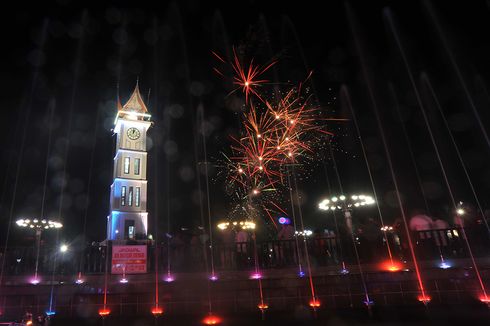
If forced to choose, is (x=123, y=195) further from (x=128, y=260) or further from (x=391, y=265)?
(x=391, y=265)

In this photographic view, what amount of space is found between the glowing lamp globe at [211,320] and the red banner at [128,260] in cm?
245

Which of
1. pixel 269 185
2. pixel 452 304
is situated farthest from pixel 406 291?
pixel 269 185

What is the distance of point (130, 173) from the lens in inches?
1468

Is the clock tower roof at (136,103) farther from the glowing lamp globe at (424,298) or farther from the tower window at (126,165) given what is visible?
the glowing lamp globe at (424,298)

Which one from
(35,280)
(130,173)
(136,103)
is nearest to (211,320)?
(35,280)

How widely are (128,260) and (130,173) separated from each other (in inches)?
1179

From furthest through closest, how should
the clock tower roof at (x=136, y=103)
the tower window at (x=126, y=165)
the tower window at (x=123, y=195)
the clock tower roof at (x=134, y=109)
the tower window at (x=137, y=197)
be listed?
the clock tower roof at (x=136, y=103)
the clock tower roof at (x=134, y=109)
the tower window at (x=126, y=165)
the tower window at (x=137, y=197)
the tower window at (x=123, y=195)

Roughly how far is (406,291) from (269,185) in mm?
12720

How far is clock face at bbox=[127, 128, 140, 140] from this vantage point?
38.2 metres

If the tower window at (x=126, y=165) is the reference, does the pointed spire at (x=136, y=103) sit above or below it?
above

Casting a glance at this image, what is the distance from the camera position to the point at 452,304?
7809mm

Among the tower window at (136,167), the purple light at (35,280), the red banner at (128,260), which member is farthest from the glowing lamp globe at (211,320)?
the tower window at (136,167)

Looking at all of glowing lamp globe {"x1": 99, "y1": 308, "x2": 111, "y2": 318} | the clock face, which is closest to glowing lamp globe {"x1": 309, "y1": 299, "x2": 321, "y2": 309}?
glowing lamp globe {"x1": 99, "y1": 308, "x2": 111, "y2": 318}

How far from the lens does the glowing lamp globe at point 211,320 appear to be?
7785 millimetres
